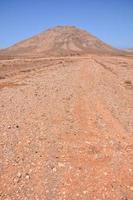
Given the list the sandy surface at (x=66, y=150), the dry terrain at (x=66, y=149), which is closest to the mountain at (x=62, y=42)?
the dry terrain at (x=66, y=149)

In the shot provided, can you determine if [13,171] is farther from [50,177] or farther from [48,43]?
[48,43]

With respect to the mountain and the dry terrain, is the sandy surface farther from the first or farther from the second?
the mountain

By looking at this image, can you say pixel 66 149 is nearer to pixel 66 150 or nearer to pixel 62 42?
pixel 66 150

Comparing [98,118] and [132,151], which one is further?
[98,118]

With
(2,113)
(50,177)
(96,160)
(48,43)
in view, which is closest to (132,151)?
(96,160)

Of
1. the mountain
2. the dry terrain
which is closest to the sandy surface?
the dry terrain

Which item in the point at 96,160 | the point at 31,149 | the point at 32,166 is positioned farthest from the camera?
the point at 31,149

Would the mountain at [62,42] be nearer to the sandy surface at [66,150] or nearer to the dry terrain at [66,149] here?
the dry terrain at [66,149]

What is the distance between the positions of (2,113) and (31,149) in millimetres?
4946

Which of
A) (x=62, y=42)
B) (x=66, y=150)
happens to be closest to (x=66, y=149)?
(x=66, y=150)

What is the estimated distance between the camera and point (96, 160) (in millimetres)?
8953

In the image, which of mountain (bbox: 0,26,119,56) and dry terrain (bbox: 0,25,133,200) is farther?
mountain (bbox: 0,26,119,56)

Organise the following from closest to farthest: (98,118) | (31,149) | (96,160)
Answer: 1. (96,160)
2. (31,149)
3. (98,118)

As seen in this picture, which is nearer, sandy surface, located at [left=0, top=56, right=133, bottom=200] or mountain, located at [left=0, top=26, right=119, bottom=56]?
sandy surface, located at [left=0, top=56, right=133, bottom=200]
